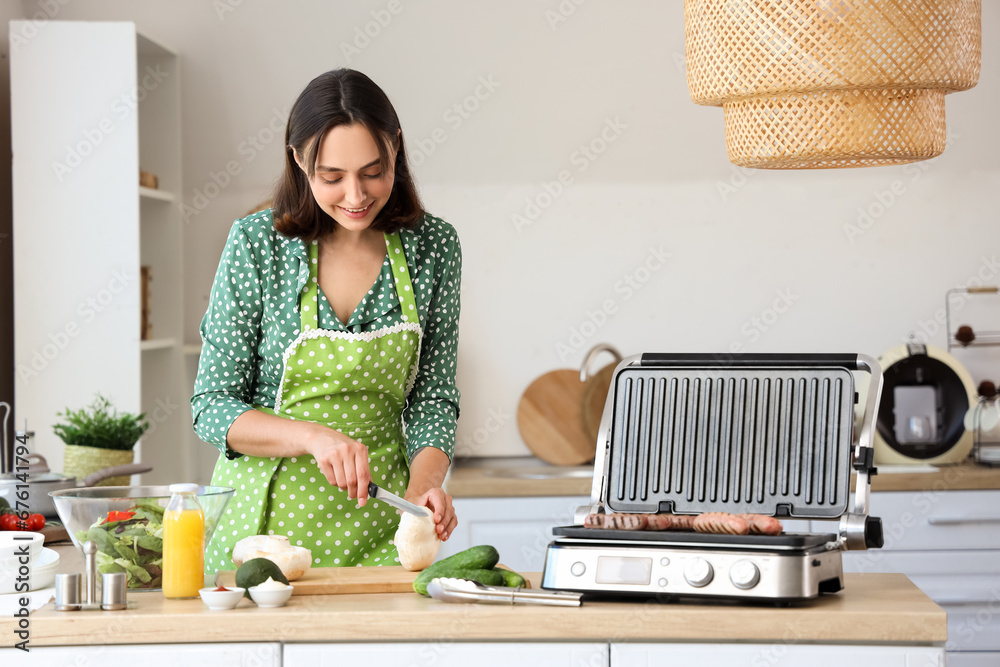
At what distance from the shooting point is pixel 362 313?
1.65 m

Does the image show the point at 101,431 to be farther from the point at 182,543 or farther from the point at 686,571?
the point at 686,571

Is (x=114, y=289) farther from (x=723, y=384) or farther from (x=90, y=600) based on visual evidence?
(x=723, y=384)

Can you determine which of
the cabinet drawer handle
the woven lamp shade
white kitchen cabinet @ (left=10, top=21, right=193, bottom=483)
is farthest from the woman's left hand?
the cabinet drawer handle

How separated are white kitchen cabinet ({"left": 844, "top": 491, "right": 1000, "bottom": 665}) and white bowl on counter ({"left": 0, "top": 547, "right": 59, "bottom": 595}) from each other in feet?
6.90

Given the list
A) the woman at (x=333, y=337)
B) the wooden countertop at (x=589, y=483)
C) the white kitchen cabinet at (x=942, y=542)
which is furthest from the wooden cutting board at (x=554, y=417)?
the woman at (x=333, y=337)

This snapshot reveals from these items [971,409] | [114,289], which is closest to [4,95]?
[114,289]

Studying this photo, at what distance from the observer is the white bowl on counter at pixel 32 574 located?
4.70 ft

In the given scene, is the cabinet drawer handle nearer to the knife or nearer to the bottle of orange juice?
the knife

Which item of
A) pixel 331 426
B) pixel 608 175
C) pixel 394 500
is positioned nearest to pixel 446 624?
pixel 394 500

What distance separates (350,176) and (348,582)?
568mm

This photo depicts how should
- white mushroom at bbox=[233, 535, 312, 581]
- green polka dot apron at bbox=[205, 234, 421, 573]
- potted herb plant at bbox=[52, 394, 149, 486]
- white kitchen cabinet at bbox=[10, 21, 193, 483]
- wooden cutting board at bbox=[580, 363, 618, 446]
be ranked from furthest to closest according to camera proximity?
wooden cutting board at bbox=[580, 363, 618, 446], white kitchen cabinet at bbox=[10, 21, 193, 483], potted herb plant at bbox=[52, 394, 149, 486], green polka dot apron at bbox=[205, 234, 421, 573], white mushroom at bbox=[233, 535, 312, 581]

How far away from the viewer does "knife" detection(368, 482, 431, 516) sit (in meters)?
1.33

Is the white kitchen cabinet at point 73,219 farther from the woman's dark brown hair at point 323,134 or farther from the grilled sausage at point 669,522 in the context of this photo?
the grilled sausage at point 669,522

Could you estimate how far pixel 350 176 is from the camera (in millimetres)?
1523
